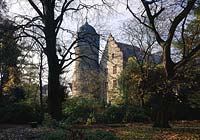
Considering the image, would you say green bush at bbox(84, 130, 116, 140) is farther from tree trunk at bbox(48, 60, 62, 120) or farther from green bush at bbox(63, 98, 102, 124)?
green bush at bbox(63, 98, 102, 124)

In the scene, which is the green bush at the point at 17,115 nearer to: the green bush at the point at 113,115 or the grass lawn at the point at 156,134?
the green bush at the point at 113,115

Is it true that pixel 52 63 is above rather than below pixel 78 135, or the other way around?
above

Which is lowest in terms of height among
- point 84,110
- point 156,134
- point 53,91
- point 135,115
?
point 156,134

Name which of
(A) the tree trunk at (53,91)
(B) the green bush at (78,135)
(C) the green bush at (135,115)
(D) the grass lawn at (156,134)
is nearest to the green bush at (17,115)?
(A) the tree trunk at (53,91)

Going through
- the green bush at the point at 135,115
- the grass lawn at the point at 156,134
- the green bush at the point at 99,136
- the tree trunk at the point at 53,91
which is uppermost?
the tree trunk at the point at 53,91

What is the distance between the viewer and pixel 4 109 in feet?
88.1

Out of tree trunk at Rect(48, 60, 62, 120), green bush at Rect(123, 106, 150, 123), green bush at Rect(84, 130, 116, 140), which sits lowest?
green bush at Rect(84, 130, 116, 140)

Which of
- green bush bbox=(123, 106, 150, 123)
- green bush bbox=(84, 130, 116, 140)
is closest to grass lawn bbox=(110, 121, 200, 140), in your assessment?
green bush bbox=(84, 130, 116, 140)

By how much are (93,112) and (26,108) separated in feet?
16.9

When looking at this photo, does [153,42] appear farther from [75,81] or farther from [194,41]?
[75,81]

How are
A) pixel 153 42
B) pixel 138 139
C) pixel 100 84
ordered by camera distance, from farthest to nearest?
pixel 100 84
pixel 153 42
pixel 138 139

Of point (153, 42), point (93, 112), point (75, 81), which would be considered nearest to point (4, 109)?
point (93, 112)

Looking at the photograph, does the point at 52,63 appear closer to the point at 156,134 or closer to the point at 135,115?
the point at 135,115

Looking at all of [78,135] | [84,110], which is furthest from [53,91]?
[78,135]
